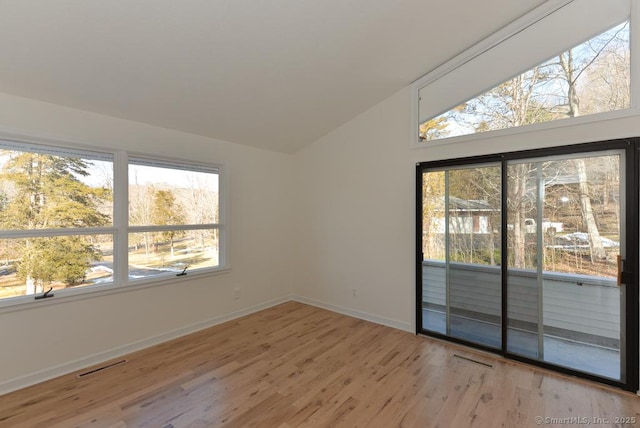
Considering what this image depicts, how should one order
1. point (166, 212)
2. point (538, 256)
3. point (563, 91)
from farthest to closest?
point (166, 212), point (538, 256), point (563, 91)

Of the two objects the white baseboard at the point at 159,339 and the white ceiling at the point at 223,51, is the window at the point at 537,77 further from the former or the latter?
the white baseboard at the point at 159,339

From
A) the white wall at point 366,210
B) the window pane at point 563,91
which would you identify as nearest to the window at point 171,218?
the white wall at point 366,210

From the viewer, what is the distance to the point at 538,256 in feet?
8.96

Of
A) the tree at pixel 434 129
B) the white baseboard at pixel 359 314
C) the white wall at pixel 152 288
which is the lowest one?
the white baseboard at pixel 359 314

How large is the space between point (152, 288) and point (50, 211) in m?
1.19

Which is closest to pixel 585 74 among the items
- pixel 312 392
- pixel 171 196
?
pixel 312 392

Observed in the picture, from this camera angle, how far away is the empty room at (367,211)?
2.12 meters

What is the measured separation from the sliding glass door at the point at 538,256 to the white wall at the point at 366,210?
0.19 metres

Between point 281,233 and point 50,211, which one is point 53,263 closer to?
point 50,211

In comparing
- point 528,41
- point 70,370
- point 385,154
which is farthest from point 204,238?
point 528,41

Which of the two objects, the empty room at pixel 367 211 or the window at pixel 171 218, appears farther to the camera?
the window at pixel 171 218

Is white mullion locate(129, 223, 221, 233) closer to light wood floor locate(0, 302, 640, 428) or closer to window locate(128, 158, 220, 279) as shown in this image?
window locate(128, 158, 220, 279)

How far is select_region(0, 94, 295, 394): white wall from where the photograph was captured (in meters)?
2.38

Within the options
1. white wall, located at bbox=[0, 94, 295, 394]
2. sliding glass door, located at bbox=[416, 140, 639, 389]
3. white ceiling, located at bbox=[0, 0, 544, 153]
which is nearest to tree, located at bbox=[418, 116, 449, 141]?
sliding glass door, located at bbox=[416, 140, 639, 389]
